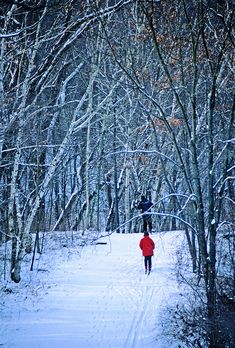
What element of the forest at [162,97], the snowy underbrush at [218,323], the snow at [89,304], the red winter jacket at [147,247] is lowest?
the snow at [89,304]

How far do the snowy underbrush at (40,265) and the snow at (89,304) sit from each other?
32 millimetres

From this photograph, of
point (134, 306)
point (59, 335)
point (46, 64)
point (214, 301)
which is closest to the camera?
point (214, 301)

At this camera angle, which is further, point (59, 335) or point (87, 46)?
point (87, 46)

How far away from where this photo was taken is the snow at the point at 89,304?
25.7 ft

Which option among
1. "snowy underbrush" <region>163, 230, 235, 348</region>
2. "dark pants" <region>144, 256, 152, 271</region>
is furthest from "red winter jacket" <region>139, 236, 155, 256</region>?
"snowy underbrush" <region>163, 230, 235, 348</region>

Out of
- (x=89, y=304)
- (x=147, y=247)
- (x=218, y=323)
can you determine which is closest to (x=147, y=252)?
(x=147, y=247)

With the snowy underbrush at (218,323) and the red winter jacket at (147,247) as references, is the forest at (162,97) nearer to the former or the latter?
the snowy underbrush at (218,323)

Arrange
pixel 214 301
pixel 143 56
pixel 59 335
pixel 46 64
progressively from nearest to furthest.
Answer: pixel 214 301 → pixel 59 335 → pixel 46 64 → pixel 143 56

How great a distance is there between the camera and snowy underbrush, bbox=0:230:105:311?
11.2 metres

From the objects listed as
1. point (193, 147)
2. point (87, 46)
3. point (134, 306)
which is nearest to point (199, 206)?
point (193, 147)

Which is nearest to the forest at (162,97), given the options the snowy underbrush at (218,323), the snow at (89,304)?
the snowy underbrush at (218,323)

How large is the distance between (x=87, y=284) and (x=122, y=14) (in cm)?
1124

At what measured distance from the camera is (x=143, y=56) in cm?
1872

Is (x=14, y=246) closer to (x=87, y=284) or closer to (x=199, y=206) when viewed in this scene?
(x=87, y=284)
